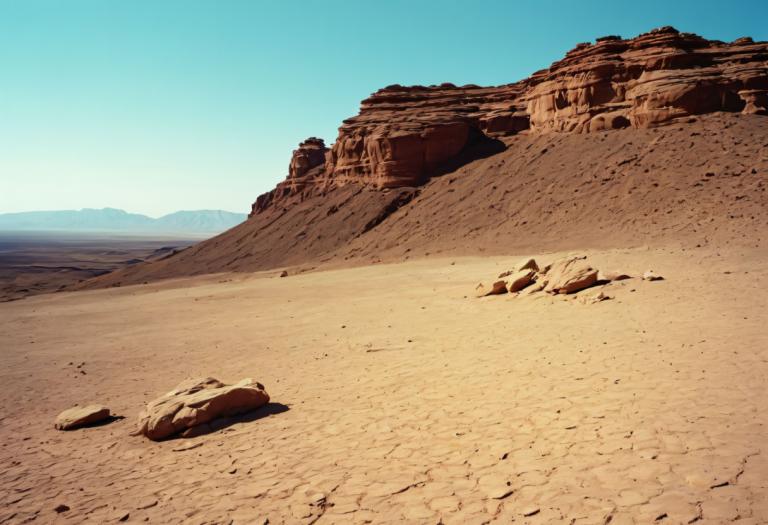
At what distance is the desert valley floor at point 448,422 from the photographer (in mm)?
4414

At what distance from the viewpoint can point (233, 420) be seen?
7297 millimetres

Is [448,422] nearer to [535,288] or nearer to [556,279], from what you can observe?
[556,279]

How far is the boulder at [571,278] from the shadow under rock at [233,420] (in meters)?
8.44

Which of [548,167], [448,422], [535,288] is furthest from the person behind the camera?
[548,167]

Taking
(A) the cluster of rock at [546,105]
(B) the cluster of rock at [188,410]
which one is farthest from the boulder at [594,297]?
(A) the cluster of rock at [546,105]

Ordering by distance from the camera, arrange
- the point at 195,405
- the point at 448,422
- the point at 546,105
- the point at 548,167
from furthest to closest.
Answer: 1. the point at 546,105
2. the point at 548,167
3. the point at 195,405
4. the point at 448,422

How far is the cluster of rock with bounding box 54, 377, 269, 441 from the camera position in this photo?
6.96 m

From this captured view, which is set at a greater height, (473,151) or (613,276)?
(473,151)

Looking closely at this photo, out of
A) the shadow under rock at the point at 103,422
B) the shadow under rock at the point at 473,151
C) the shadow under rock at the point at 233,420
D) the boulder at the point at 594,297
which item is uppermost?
the shadow under rock at the point at 473,151

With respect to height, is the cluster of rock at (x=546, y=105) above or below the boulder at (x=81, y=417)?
above

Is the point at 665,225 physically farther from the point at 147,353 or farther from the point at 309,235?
the point at 309,235

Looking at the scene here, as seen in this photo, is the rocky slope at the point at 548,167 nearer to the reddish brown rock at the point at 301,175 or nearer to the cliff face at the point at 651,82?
the cliff face at the point at 651,82

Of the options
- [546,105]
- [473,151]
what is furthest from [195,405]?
[473,151]

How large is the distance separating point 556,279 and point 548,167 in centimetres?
2617
